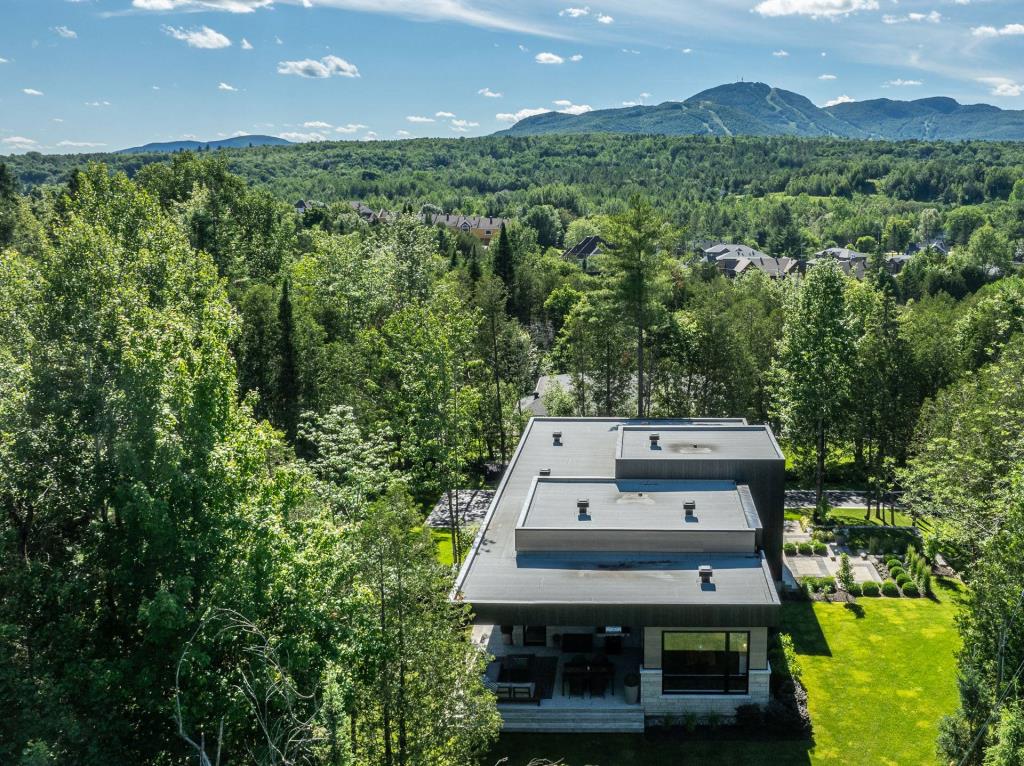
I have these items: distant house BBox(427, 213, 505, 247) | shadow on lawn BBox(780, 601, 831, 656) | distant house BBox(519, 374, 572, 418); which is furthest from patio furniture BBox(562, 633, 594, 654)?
distant house BBox(427, 213, 505, 247)

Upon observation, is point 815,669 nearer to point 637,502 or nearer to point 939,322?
point 637,502

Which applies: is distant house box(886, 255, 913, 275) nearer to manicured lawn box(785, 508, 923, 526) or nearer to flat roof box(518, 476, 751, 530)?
manicured lawn box(785, 508, 923, 526)

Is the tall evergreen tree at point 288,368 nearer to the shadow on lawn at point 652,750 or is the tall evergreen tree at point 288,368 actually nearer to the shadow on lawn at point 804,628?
the shadow on lawn at point 652,750

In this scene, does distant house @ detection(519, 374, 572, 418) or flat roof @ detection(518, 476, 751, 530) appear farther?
distant house @ detection(519, 374, 572, 418)

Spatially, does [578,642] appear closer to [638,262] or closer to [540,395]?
[638,262]

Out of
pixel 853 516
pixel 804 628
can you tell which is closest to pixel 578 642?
pixel 804 628

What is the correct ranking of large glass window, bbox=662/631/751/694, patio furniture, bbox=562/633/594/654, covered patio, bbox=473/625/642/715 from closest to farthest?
large glass window, bbox=662/631/751/694 → covered patio, bbox=473/625/642/715 → patio furniture, bbox=562/633/594/654
